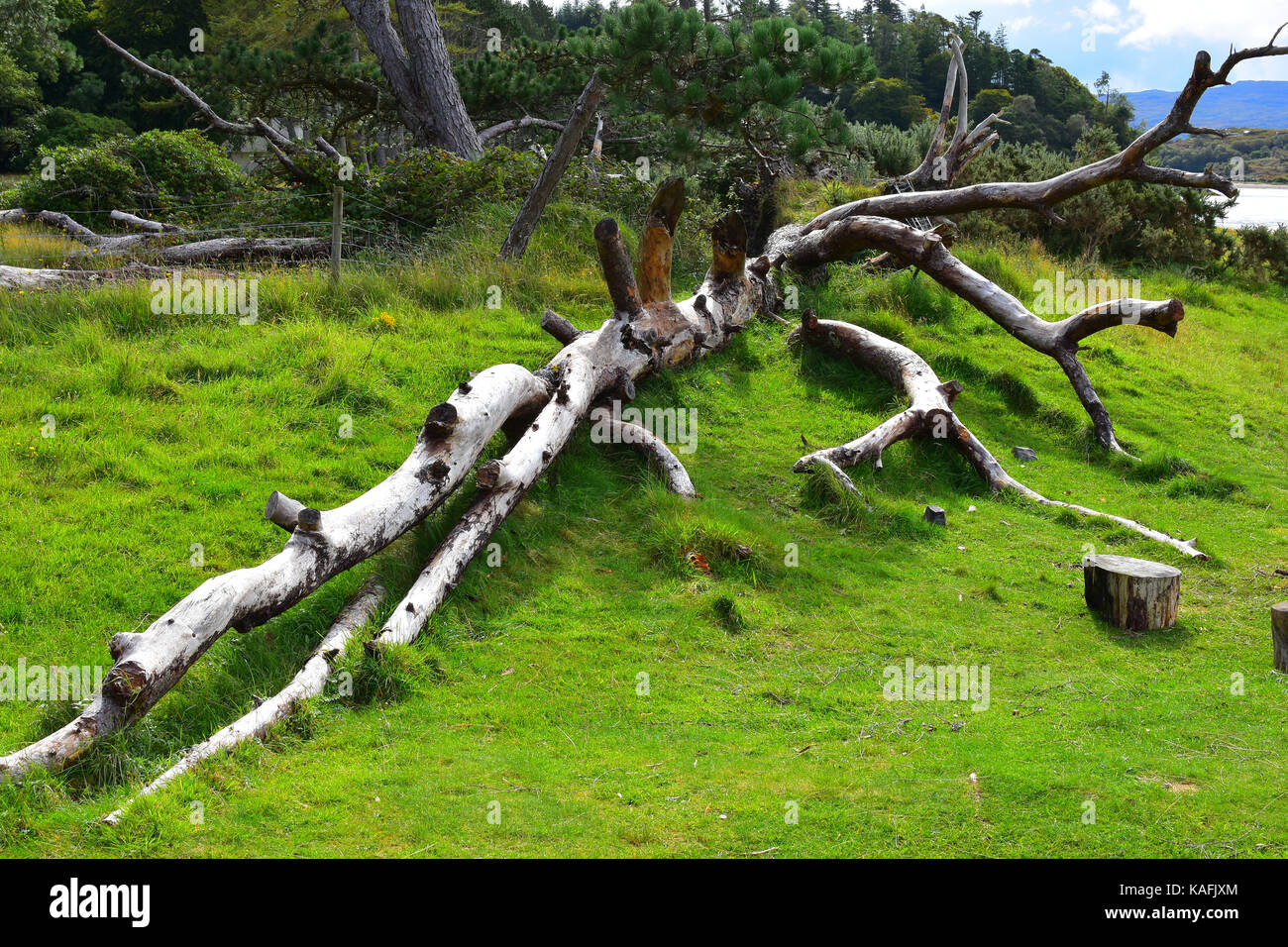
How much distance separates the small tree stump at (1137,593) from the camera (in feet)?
22.1

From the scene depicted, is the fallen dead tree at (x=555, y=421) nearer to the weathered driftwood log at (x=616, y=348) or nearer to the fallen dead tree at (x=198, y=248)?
the weathered driftwood log at (x=616, y=348)

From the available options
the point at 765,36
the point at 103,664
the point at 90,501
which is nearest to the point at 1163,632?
the point at 103,664

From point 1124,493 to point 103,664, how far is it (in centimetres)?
890

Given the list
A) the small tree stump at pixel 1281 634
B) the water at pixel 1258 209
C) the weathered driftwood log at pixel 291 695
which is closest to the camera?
the weathered driftwood log at pixel 291 695

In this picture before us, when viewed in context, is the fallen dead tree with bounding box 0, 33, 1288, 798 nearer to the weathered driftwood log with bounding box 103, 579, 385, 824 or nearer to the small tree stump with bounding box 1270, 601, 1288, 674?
the weathered driftwood log with bounding box 103, 579, 385, 824

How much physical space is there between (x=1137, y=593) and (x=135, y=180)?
15.6m

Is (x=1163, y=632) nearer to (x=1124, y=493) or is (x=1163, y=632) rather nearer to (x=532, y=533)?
(x=1124, y=493)

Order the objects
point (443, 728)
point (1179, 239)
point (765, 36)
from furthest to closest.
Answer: point (1179, 239) → point (765, 36) → point (443, 728)

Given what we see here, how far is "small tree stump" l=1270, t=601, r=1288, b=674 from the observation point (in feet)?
20.1

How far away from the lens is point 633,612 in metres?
6.66

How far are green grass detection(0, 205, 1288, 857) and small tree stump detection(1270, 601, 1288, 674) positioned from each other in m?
0.13

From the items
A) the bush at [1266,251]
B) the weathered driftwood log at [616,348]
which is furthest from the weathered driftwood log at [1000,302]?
the bush at [1266,251]

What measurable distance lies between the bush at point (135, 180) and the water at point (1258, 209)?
2153cm

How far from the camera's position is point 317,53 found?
59.1 feet
